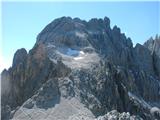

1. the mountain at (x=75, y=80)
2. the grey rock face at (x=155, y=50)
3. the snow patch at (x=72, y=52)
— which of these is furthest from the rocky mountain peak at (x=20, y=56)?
the grey rock face at (x=155, y=50)

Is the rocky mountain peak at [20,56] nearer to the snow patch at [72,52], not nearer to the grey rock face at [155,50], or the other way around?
the snow patch at [72,52]

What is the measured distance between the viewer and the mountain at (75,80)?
55.3 metres

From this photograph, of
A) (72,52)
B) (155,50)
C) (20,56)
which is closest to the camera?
(20,56)

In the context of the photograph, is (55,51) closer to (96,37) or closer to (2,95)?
(2,95)

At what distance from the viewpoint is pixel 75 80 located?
64188 mm

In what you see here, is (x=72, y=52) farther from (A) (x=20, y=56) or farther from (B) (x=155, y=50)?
(B) (x=155, y=50)

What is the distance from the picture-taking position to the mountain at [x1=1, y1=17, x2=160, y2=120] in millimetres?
55312

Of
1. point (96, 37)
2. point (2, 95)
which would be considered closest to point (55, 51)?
point (2, 95)

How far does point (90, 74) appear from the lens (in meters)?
71.2

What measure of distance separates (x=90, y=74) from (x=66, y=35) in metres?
30.6

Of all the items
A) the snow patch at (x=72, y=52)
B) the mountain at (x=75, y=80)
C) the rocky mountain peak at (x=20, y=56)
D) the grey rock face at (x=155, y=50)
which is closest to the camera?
the mountain at (x=75, y=80)

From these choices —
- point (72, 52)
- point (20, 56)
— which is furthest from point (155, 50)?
point (20, 56)

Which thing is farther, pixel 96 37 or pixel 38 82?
pixel 96 37

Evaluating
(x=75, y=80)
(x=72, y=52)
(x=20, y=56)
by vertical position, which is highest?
(x=72, y=52)
